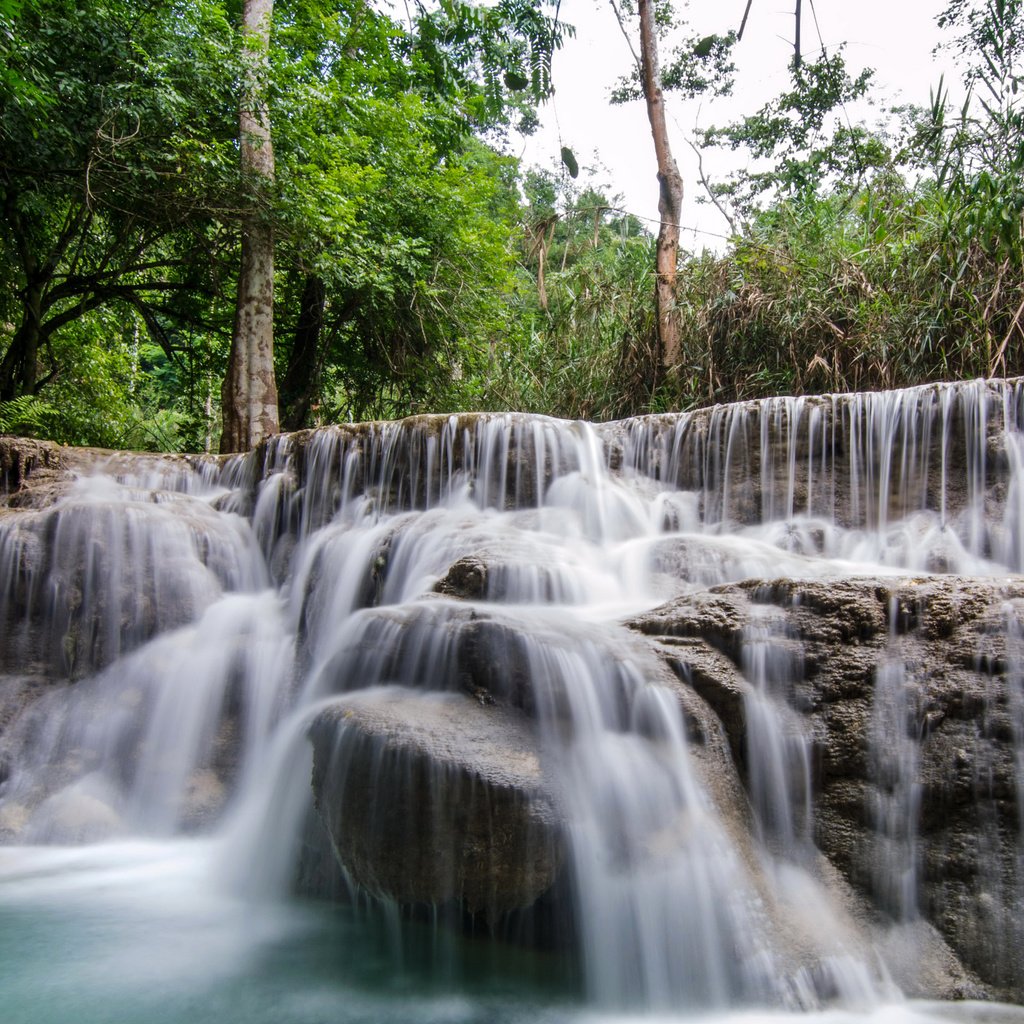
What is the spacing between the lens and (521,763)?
303 cm

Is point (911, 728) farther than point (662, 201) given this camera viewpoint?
No

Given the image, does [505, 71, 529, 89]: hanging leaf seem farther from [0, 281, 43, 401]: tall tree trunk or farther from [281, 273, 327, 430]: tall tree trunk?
[0, 281, 43, 401]: tall tree trunk

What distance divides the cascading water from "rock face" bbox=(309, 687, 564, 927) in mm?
11

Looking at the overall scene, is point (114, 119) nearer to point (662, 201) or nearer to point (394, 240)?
point (394, 240)

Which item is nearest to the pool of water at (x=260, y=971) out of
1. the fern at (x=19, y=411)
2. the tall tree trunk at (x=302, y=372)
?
the fern at (x=19, y=411)

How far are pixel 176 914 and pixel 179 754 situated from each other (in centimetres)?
159

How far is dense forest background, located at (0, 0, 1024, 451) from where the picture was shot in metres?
8.01

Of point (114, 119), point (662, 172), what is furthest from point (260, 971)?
point (662, 172)

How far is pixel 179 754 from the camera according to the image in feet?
16.3

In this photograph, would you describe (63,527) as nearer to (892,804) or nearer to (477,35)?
(892,804)

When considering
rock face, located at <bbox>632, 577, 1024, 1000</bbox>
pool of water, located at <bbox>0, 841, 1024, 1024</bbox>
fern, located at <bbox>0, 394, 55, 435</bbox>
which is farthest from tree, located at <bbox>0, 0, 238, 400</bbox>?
rock face, located at <bbox>632, 577, 1024, 1000</bbox>

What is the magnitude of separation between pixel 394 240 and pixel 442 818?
9849mm

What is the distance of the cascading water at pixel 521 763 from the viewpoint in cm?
288

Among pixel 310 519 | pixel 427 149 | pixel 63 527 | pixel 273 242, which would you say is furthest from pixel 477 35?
pixel 63 527
